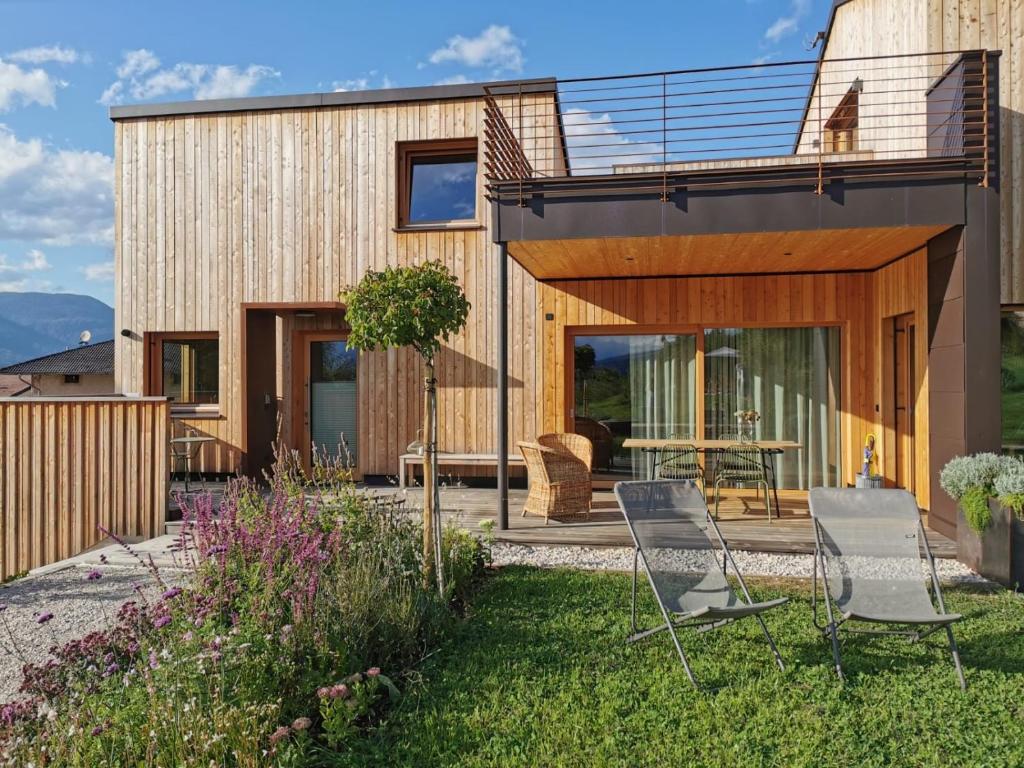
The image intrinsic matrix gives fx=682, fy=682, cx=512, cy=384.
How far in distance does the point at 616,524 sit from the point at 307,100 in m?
7.23

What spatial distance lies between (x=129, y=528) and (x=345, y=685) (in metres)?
5.26

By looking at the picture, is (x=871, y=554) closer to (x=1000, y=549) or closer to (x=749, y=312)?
(x=1000, y=549)

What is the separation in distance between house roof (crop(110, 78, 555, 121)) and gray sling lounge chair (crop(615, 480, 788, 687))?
6228mm

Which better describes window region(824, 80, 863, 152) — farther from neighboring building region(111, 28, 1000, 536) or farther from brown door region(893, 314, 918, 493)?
brown door region(893, 314, 918, 493)

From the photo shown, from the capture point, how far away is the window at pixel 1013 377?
7262mm

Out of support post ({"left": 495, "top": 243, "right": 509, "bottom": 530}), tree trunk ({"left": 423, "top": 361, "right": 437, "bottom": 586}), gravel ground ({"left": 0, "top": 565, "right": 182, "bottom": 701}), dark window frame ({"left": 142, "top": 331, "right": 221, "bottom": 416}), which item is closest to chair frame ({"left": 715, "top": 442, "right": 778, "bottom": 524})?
support post ({"left": 495, "top": 243, "right": 509, "bottom": 530})

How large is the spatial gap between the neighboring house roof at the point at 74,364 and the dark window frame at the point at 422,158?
475 inches

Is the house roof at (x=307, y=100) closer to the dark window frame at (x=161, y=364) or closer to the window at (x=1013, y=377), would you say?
the dark window frame at (x=161, y=364)

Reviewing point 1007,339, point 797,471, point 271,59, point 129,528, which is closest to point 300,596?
point 129,528

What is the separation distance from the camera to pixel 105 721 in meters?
2.60

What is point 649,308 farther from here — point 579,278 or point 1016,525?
point 1016,525

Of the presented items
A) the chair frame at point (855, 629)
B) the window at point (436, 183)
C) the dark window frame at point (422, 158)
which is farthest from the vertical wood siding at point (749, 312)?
the chair frame at point (855, 629)

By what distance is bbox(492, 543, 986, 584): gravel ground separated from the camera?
17.7 feet

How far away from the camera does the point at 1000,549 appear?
509 cm
